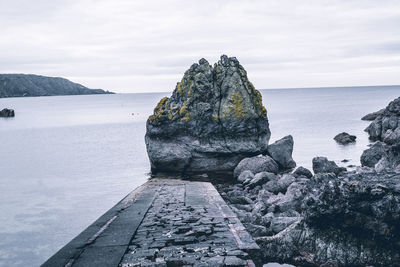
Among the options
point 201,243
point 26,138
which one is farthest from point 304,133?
point 201,243

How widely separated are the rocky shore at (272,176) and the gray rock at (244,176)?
0.05 meters

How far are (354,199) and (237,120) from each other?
15.3 meters

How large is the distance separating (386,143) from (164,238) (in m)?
25.2

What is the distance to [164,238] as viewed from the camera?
8688 millimetres

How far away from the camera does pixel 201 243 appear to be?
8273 mm

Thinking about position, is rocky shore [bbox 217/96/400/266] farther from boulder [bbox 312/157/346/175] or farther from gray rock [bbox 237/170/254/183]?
boulder [bbox 312/157/346/175]

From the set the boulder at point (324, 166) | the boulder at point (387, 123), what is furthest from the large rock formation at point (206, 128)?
the boulder at point (387, 123)

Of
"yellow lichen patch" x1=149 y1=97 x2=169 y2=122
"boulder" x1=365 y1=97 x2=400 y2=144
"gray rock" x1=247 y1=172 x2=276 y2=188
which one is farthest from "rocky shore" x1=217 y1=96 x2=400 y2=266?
"boulder" x1=365 y1=97 x2=400 y2=144

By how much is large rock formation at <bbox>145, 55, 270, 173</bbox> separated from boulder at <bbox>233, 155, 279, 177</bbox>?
5.12ft

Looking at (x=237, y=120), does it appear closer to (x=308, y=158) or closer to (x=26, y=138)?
(x=308, y=158)

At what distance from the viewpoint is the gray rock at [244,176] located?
20256 mm

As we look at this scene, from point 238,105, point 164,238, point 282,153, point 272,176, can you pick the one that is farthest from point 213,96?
point 164,238

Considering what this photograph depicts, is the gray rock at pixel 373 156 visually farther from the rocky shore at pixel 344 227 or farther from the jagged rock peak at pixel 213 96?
the rocky shore at pixel 344 227

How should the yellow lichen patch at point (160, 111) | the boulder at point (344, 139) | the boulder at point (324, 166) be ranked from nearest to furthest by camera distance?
the boulder at point (324, 166) < the yellow lichen patch at point (160, 111) < the boulder at point (344, 139)
